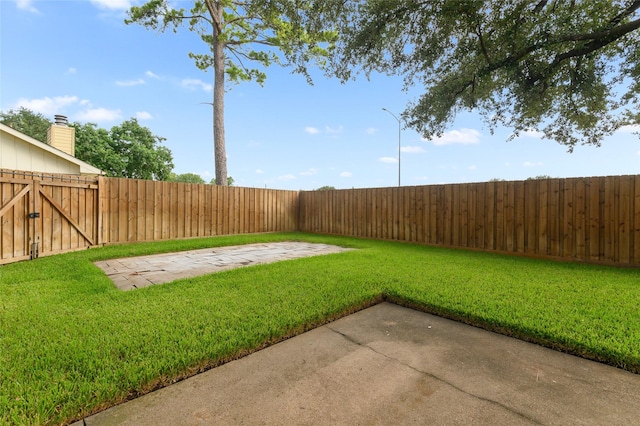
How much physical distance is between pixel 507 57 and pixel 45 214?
9.08 metres

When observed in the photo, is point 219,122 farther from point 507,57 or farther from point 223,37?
point 507,57

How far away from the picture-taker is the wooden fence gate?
430 cm

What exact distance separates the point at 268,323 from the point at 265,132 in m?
12.9

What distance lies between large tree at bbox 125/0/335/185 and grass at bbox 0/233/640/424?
7.46 metres

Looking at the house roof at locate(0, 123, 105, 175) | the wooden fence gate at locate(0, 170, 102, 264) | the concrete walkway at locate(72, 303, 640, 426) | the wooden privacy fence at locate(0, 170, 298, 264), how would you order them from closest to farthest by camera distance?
the concrete walkway at locate(72, 303, 640, 426) → the wooden fence gate at locate(0, 170, 102, 264) → the wooden privacy fence at locate(0, 170, 298, 264) → the house roof at locate(0, 123, 105, 175)

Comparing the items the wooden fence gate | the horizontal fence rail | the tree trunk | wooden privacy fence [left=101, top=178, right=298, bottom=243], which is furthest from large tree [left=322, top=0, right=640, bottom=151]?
the wooden fence gate

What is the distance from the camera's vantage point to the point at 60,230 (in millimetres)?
5219

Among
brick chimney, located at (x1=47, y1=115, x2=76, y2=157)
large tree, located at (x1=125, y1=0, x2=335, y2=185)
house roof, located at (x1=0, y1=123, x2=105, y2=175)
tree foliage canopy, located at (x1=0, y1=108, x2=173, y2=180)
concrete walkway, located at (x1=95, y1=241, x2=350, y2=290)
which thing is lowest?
concrete walkway, located at (x1=95, y1=241, x2=350, y2=290)

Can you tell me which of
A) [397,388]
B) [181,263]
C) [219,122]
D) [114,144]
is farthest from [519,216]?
[114,144]

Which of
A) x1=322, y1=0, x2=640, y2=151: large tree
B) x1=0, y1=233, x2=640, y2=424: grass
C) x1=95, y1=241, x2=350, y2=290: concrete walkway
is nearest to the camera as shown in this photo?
x1=0, y1=233, x2=640, y2=424: grass

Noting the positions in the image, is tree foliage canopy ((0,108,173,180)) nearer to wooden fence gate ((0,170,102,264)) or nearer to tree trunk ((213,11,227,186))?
tree trunk ((213,11,227,186))

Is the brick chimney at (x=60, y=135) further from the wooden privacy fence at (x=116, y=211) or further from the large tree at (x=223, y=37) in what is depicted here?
the wooden privacy fence at (x=116, y=211)

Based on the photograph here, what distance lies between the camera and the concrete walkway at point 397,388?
51.2 inches

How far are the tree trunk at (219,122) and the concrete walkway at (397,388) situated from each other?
919 cm
